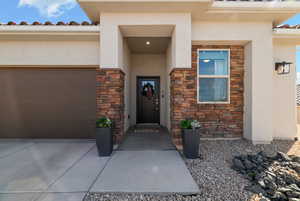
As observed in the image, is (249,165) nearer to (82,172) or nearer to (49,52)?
(82,172)

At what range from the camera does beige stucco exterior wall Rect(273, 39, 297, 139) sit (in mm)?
A: 4488

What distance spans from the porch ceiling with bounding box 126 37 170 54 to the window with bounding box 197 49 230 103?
1.46 metres

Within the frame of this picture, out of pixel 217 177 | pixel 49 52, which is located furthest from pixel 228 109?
pixel 49 52

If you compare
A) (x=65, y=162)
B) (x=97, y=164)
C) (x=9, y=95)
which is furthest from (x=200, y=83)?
(x=9, y=95)

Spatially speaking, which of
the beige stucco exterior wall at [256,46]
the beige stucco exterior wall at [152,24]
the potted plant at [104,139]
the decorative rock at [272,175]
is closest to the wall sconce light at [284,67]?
the beige stucco exterior wall at [256,46]

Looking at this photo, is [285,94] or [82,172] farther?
[285,94]

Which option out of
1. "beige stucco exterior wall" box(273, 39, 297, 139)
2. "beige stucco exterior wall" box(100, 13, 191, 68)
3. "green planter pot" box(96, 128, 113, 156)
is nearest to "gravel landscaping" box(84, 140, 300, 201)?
"beige stucco exterior wall" box(273, 39, 297, 139)

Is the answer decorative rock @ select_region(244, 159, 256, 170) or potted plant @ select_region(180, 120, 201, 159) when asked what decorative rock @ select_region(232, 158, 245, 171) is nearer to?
decorative rock @ select_region(244, 159, 256, 170)

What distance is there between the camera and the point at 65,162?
3098 mm

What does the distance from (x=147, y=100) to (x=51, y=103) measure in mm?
3677

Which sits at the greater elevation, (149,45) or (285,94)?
(149,45)

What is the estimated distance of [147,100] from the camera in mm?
6672

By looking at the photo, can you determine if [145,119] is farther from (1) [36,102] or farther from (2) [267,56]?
(2) [267,56]

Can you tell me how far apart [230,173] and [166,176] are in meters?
1.20
